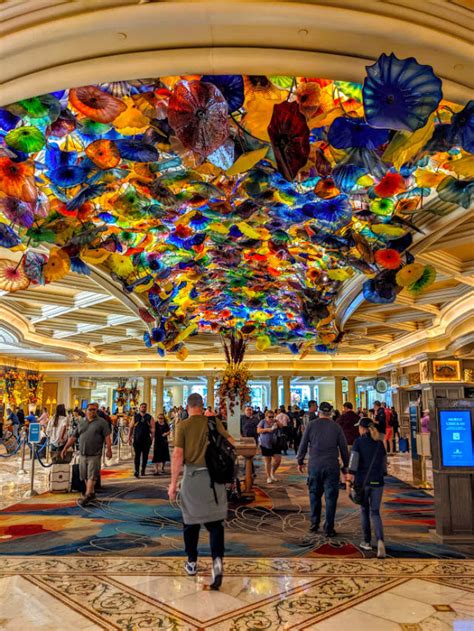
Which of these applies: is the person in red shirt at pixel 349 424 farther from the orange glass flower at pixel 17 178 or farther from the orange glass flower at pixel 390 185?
the orange glass flower at pixel 17 178

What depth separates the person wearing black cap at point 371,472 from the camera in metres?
4.73

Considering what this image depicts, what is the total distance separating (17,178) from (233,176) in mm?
1856

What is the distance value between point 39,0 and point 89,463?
615cm

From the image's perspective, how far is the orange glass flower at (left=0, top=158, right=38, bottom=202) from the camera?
150 inches

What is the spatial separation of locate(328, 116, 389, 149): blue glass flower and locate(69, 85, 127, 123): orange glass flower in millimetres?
1290

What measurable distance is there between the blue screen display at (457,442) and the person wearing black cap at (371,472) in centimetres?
94

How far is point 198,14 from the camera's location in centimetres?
247

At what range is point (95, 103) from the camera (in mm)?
3170

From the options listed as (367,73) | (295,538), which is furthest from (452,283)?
(367,73)

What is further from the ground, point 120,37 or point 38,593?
point 120,37

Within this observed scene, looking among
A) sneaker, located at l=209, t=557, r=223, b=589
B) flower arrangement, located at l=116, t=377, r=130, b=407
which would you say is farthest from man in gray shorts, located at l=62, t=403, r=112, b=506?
flower arrangement, located at l=116, t=377, r=130, b=407

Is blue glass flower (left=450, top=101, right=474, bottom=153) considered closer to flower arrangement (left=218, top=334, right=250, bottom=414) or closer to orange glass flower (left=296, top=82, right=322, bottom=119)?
orange glass flower (left=296, top=82, right=322, bottom=119)

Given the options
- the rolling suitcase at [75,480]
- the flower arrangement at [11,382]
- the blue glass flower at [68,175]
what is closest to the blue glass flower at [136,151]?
the blue glass flower at [68,175]

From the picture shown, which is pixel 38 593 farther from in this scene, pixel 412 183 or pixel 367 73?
pixel 412 183
